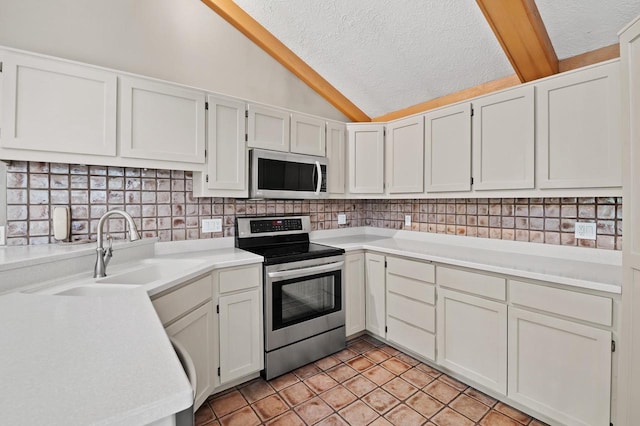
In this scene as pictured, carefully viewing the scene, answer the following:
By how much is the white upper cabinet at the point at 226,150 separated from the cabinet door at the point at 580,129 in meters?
2.11

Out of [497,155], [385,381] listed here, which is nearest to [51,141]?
[385,381]

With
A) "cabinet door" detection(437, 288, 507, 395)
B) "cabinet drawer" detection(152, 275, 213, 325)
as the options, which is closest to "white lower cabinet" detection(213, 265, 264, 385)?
"cabinet drawer" detection(152, 275, 213, 325)

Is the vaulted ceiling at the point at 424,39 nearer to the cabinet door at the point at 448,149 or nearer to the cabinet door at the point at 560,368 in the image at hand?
the cabinet door at the point at 448,149

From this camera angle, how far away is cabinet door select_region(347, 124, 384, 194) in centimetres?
299

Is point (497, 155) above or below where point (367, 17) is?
below

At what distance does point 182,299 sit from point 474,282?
186 centimetres

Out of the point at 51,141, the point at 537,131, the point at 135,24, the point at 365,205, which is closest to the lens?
the point at 51,141

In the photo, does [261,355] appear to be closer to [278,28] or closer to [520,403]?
[520,403]

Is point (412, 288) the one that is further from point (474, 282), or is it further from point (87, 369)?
point (87, 369)

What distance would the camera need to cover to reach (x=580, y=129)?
1774 millimetres

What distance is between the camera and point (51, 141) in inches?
64.9

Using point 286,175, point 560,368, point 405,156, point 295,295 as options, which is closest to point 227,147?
point 286,175

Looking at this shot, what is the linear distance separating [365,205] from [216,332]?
2.27 metres

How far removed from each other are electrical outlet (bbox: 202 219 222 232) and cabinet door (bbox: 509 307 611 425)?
2233 mm
